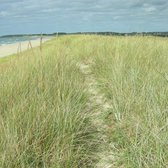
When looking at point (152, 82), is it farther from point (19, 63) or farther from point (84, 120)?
point (19, 63)

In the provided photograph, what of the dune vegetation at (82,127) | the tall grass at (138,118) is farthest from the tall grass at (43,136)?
the tall grass at (138,118)

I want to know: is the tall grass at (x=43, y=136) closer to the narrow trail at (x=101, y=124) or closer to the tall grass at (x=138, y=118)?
the narrow trail at (x=101, y=124)

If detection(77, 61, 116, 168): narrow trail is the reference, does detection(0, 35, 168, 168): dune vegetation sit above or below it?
above

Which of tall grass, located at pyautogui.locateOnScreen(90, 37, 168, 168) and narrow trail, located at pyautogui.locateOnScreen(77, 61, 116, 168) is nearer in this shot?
tall grass, located at pyautogui.locateOnScreen(90, 37, 168, 168)

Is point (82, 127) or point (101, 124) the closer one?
point (82, 127)

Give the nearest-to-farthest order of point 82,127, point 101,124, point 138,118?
point 138,118 → point 82,127 → point 101,124

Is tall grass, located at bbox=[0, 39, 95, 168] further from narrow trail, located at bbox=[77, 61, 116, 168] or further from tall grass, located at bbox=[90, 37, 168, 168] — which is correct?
tall grass, located at bbox=[90, 37, 168, 168]

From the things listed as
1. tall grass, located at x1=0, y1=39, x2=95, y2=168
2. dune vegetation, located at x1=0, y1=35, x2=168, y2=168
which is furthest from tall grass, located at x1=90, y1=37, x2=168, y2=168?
tall grass, located at x1=0, y1=39, x2=95, y2=168

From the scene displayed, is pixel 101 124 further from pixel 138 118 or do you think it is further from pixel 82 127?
pixel 138 118

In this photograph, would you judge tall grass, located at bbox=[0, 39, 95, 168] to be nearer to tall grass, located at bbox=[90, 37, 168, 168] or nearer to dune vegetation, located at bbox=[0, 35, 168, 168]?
dune vegetation, located at bbox=[0, 35, 168, 168]

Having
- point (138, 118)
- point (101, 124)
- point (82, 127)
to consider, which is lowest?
point (101, 124)

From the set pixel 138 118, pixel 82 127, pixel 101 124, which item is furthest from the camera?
pixel 101 124

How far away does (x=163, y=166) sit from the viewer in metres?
2.43

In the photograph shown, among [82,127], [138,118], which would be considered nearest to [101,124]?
[82,127]
